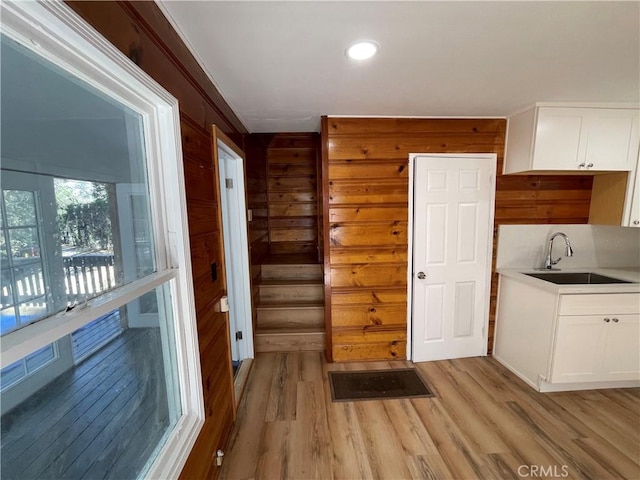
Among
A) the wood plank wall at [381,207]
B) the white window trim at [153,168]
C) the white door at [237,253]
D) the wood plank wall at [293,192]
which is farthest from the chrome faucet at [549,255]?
the white window trim at [153,168]

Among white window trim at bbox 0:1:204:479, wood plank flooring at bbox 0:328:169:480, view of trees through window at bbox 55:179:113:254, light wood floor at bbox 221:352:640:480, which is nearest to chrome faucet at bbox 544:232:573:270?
light wood floor at bbox 221:352:640:480

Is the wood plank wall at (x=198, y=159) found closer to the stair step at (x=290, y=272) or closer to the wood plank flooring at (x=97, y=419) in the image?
the wood plank flooring at (x=97, y=419)

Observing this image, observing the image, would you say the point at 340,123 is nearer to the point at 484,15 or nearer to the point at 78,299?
the point at 484,15

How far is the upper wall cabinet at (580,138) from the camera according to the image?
2119 millimetres

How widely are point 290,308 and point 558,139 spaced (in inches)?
111

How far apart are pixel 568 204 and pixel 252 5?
10.1ft

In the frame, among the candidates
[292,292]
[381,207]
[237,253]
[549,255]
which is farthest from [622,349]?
[237,253]

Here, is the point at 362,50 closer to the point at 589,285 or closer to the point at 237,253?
the point at 237,253

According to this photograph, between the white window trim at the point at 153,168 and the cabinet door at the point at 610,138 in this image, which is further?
the cabinet door at the point at 610,138

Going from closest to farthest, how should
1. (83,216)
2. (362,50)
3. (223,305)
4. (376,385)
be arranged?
(83,216), (362,50), (223,305), (376,385)

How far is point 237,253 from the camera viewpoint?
8.06ft

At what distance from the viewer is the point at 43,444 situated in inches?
27.3

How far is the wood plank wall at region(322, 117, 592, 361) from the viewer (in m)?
2.37

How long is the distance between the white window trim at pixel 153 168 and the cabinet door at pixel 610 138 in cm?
299
